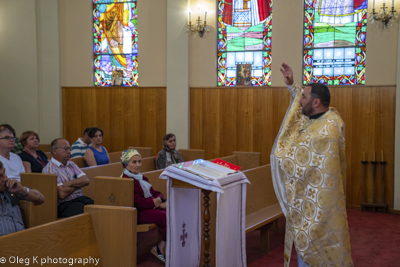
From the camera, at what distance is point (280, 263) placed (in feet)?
14.2

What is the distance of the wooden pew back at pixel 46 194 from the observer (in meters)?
3.98

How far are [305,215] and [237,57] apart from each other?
5.28m

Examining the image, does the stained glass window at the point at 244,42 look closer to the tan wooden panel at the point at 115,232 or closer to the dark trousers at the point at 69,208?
the dark trousers at the point at 69,208

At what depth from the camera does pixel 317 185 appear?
9.81 feet

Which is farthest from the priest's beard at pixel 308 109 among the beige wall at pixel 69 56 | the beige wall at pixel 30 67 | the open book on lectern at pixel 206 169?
the beige wall at pixel 30 67

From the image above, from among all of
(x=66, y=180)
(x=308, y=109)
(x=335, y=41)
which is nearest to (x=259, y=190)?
(x=308, y=109)

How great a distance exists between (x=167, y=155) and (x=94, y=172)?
4.70ft

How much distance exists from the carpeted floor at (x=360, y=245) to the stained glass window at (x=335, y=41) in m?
2.54

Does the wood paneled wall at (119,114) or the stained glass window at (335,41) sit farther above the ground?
the stained glass window at (335,41)

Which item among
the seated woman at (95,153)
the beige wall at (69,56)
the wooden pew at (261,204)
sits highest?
the beige wall at (69,56)

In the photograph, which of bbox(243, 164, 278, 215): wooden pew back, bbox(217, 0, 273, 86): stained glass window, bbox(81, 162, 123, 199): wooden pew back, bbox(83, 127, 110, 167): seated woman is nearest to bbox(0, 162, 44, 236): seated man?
bbox(81, 162, 123, 199): wooden pew back

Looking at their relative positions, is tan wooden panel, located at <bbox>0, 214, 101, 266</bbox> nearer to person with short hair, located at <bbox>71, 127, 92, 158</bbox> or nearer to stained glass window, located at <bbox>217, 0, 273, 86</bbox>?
person with short hair, located at <bbox>71, 127, 92, 158</bbox>

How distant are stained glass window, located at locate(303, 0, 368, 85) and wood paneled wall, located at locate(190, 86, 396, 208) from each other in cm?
34

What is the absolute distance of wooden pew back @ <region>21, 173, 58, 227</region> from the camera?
398cm
